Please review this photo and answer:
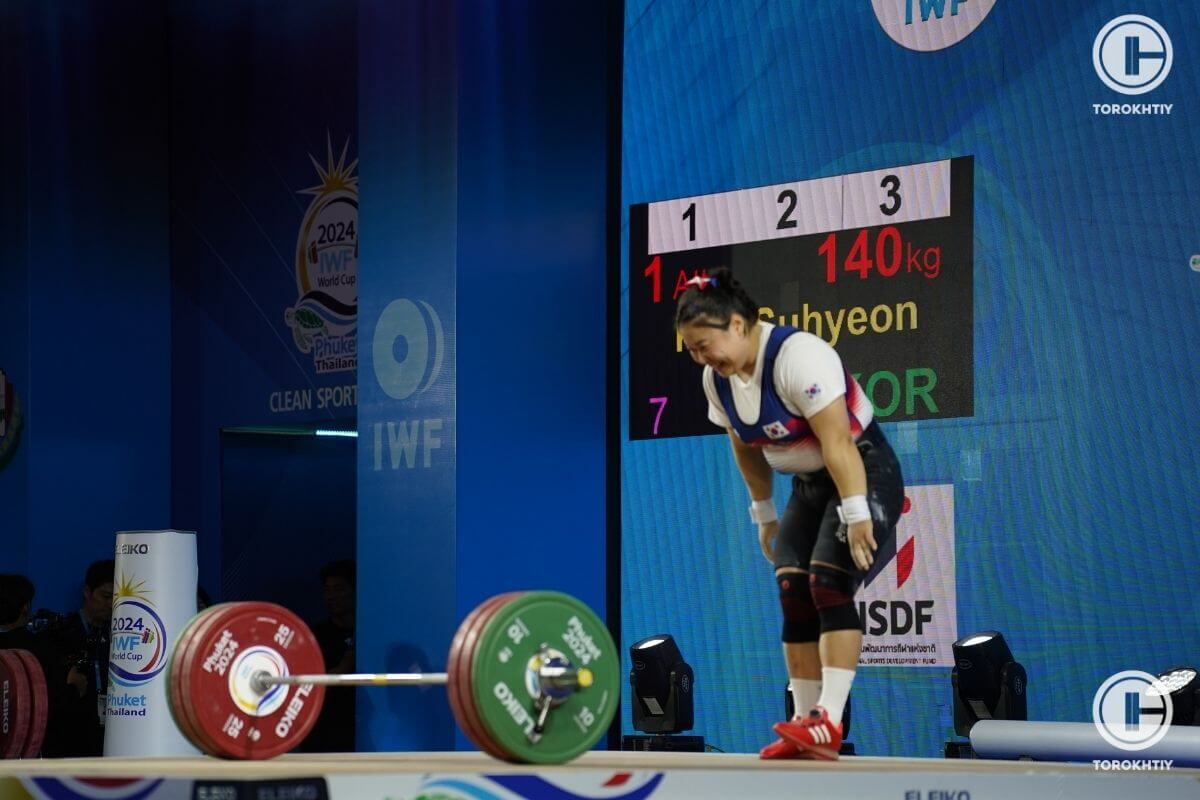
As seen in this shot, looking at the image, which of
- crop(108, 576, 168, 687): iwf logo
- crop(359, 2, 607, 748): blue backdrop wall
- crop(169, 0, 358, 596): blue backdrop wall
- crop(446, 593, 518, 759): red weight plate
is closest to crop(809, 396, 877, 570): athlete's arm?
crop(446, 593, 518, 759): red weight plate

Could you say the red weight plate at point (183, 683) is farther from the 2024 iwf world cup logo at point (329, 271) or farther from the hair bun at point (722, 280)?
the 2024 iwf world cup logo at point (329, 271)

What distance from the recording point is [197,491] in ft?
33.0

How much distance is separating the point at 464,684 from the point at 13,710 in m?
3.88

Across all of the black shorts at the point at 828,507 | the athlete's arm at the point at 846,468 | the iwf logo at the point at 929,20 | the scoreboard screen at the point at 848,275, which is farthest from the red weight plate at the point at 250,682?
the iwf logo at the point at 929,20

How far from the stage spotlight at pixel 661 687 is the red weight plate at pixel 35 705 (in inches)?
92.2

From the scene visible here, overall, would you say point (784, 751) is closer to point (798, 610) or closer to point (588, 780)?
point (798, 610)

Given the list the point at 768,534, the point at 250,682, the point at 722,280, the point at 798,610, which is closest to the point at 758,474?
the point at 768,534

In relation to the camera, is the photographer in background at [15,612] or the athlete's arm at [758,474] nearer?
the athlete's arm at [758,474]

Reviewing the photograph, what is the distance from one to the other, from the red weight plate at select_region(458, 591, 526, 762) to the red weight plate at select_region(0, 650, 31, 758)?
3822 millimetres

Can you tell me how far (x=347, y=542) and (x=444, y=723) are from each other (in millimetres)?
3214

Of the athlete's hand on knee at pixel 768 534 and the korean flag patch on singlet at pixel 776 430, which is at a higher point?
the korean flag patch on singlet at pixel 776 430

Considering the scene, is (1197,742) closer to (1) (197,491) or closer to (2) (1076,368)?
(2) (1076,368)

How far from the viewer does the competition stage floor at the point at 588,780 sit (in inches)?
122

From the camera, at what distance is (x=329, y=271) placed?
366 inches
